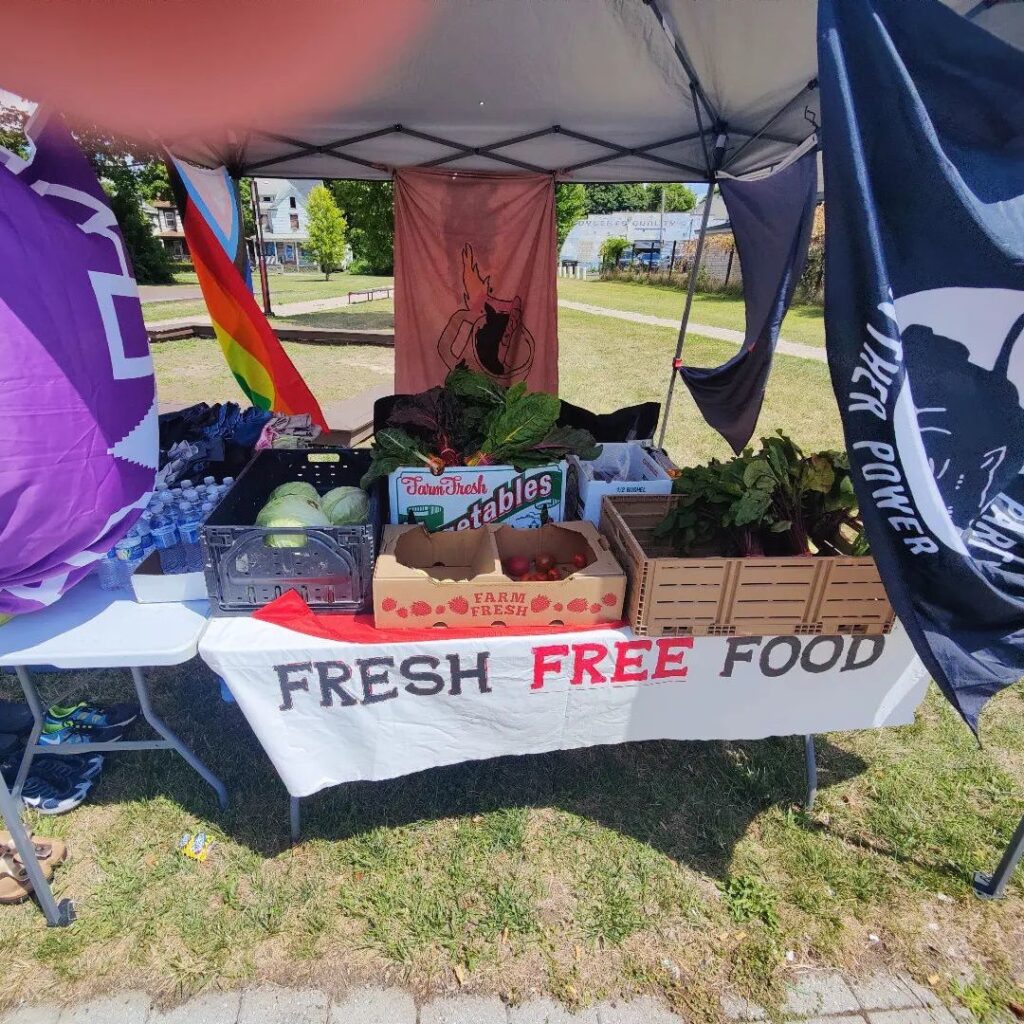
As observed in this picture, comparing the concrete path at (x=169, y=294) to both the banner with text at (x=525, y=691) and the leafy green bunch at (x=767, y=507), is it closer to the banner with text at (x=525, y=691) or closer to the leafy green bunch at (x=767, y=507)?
the banner with text at (x=525, y=691)

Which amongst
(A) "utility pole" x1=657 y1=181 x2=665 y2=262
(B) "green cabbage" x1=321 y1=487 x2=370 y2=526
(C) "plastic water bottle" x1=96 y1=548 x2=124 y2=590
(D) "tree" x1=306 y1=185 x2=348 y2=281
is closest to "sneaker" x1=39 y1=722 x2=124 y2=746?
(C) "plastic water bottle" x1=96 y1=548 x2=124 y2=590

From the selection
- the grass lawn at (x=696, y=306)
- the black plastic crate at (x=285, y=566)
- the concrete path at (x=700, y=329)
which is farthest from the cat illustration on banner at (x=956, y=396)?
the grass lawn at (x=696, y=306)

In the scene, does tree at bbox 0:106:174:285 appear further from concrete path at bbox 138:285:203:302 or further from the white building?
the white building

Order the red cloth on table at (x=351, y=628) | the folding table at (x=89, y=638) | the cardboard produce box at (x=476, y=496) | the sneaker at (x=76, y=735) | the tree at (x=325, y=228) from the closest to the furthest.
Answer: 1. the folding table at (x=89, y=638)
2. the red cloth on table at (x=351, y=628)
3. the cardboard produce box at (x=476, y=496)
4. the sneaker at (x=76, y=735)
5. the tree at (x=325, y=228)

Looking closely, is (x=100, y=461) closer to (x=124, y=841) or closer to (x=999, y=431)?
(x=124, y=841)

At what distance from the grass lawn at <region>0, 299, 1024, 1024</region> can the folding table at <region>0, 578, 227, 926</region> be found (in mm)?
346

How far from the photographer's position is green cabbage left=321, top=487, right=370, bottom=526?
220cm

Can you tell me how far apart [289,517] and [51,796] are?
161 cm

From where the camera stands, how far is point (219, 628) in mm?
1992

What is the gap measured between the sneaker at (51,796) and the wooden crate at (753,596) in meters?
2.28

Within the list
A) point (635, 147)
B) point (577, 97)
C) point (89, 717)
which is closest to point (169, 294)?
point (635, 147)

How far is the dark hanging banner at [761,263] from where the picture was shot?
11.7ft

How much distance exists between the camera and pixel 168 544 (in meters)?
2.21

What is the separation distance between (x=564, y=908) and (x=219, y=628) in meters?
1.52
